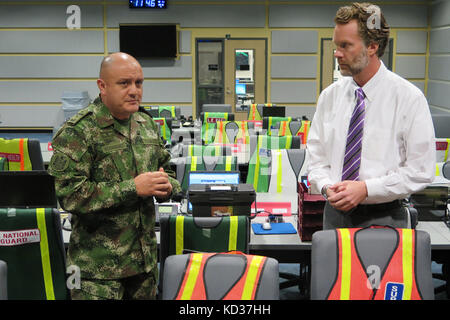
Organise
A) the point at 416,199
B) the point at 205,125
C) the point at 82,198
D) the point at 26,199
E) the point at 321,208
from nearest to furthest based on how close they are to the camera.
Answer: the point at 82,198 → the point at 321,208 → the point at 26,199 → the point at 416,199 → the point at 205,125

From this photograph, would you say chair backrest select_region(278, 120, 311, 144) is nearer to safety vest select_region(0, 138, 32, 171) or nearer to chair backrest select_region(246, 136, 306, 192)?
chair backrest select_region(246, 136, 306, 192)

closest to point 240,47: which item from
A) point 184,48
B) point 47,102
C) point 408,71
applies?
point 184,48

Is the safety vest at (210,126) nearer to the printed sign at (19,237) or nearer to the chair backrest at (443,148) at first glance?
the chair backrest at (443,148)

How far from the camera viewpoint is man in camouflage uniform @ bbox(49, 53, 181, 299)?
5.87ft

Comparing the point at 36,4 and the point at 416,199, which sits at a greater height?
the point at 36,4

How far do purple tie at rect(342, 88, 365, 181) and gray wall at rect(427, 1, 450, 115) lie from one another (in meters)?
8.37

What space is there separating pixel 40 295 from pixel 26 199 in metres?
0.70

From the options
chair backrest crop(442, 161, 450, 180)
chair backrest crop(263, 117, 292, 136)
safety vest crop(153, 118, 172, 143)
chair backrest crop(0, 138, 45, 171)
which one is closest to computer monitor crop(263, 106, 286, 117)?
chair backrest crop(263, 117, 292, 136)

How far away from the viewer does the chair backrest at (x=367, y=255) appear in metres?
1.77

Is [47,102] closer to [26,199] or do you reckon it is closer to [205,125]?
[205,125]

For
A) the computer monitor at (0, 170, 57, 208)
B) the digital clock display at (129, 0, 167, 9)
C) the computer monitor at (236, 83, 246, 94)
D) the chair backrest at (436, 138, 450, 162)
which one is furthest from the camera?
the computer monitor at (236, 83, 246, 94)

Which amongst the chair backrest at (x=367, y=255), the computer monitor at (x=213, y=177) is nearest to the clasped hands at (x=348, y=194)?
the chair backrest at (x=367, y=255)

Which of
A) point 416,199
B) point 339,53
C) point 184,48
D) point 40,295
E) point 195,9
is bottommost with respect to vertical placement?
point 40,295

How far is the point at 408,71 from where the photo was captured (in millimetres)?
10516
